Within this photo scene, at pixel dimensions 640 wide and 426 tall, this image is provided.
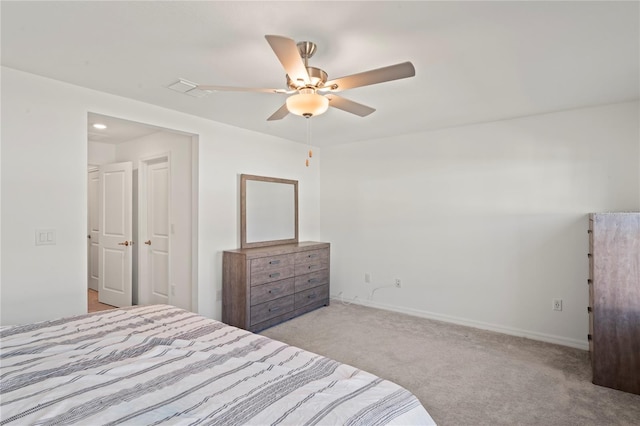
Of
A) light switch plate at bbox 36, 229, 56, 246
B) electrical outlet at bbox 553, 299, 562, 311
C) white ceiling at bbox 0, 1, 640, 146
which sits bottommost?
electrical outlet at bbox 553, 299, 562, 311

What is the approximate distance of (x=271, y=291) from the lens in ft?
11.9

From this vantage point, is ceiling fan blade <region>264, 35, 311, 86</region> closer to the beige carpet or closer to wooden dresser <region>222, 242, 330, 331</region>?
wooden dresser <region>222, 242, 330, 331</region>

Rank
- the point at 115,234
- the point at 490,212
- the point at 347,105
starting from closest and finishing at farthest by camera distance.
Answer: the point at 347,105 → the point at 490,212 → the point at 115,234

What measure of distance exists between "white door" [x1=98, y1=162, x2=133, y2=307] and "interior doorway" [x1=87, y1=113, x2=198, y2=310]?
0.12 metres

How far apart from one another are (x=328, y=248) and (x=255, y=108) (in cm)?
215

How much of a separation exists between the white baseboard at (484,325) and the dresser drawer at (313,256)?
2.46 feet

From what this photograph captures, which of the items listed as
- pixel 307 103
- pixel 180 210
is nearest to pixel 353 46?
pixel 307 103

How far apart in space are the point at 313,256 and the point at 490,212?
2.13m

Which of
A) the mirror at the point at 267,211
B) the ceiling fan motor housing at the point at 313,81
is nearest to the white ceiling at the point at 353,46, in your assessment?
the ceiling fan motor housing at the point at 313,81

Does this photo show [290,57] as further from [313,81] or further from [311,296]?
[311,296]

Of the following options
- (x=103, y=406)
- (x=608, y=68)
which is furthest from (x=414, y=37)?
(x=103, y=406)

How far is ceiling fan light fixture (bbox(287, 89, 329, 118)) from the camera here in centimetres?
187

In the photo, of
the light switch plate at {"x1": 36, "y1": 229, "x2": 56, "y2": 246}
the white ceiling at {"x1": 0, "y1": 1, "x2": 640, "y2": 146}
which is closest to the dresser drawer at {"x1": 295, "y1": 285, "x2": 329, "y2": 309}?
the white ceiling at {"x1": 0, "y1": 1, "x2": 640, "y2": 146}

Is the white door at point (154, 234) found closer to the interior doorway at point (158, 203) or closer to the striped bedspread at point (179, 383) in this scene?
the interior doorway at point (158, 203)
